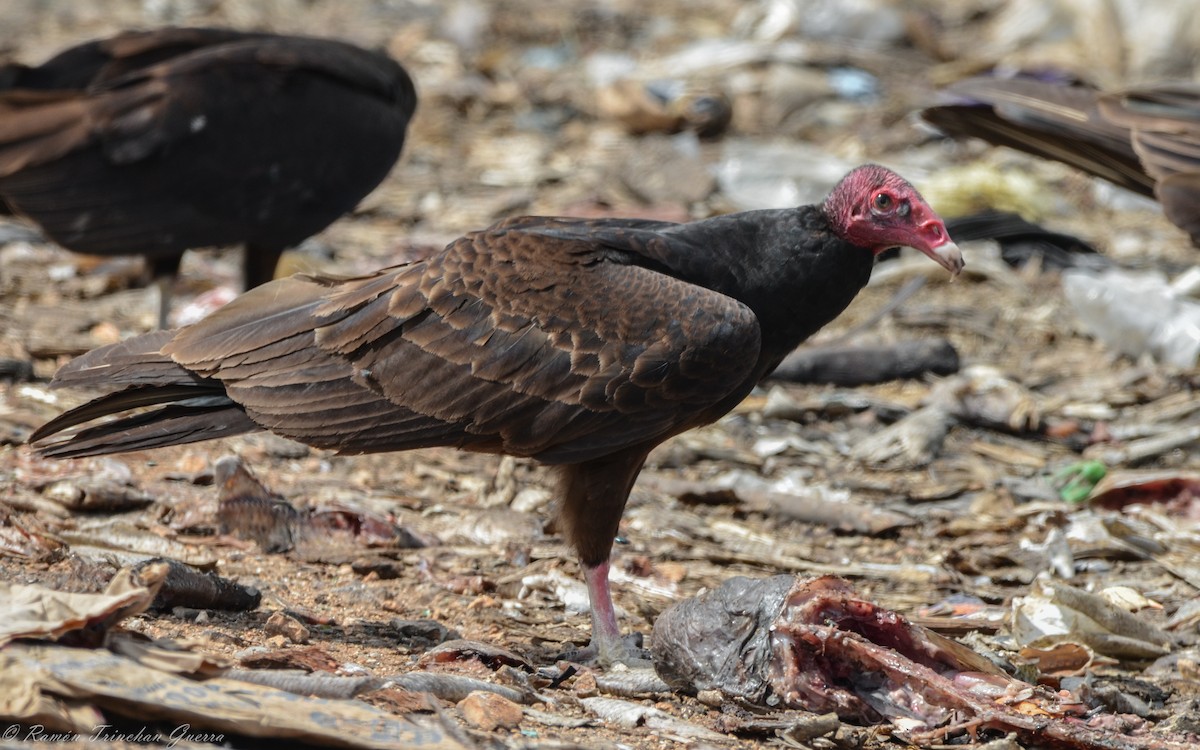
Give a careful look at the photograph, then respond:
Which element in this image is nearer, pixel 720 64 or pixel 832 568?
pixel 832 568

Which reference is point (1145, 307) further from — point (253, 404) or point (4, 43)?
point (4, 43)

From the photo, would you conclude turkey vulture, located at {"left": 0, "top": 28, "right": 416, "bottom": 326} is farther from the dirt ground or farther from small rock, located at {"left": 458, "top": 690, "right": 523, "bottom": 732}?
small rock, located at {"left": 458, "top": 690, "right": 523, "bottom": 732}

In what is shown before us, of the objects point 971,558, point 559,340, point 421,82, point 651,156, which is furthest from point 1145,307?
point 421,82

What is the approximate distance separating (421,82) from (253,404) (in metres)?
6.94

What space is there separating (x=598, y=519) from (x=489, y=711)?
94 cm

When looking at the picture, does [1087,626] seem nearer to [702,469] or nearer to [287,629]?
[702,469]

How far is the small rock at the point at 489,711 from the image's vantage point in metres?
3.00

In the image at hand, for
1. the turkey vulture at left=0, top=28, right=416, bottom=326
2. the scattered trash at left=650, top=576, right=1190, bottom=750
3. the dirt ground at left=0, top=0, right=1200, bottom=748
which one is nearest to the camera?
the scattered trash at left=650, top=576, right=1190, bottom=750

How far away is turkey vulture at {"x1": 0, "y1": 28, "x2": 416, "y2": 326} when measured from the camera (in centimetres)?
566

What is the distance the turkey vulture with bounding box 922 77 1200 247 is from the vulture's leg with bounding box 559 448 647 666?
3.00 meters

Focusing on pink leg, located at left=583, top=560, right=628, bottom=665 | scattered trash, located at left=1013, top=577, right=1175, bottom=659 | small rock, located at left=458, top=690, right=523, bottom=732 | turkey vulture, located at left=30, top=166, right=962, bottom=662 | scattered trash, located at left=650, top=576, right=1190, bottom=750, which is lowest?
scattered trash, located at left=1013, top=577, right=1175, bottom=659

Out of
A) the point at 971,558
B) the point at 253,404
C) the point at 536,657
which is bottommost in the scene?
the point at 971,558

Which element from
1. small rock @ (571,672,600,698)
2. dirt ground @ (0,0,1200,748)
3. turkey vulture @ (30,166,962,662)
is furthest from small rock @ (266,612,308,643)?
small rock @ (571,672,600,698)

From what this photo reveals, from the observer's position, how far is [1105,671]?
400 cm
